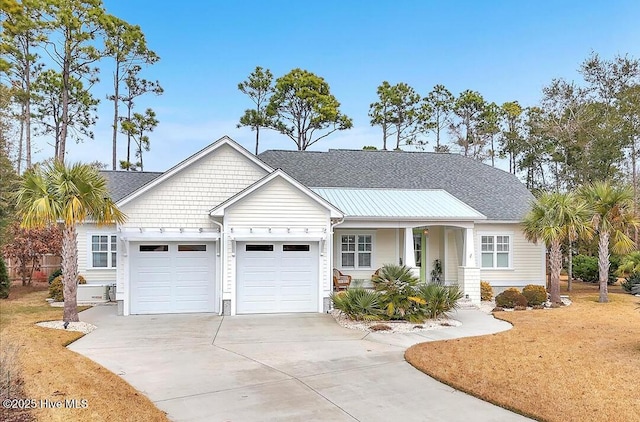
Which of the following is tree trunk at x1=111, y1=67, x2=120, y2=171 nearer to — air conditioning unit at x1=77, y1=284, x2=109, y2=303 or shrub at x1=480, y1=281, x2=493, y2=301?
air conditioning unit at x1=77, y1=284, x2=109, y2=303

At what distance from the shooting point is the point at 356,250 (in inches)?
737

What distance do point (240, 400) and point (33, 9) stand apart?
2987cm

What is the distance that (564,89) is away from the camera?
107 feet

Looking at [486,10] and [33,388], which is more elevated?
[486,10]

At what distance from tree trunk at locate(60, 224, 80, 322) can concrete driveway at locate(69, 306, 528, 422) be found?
940mm

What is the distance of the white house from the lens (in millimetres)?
14633

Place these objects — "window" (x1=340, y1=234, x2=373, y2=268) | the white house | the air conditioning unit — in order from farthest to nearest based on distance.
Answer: "window" (x1=340, y1=234, x2=373, y2=268), the air conditioning unit, the white house

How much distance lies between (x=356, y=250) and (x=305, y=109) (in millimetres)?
22080

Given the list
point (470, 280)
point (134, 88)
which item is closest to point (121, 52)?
point (134, 88)

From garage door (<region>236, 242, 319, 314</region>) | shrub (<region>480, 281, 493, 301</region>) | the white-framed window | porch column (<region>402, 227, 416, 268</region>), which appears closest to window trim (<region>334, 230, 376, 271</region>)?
porch column (<region>402, 227, 416, 268</region>)

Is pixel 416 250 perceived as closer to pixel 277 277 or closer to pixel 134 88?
pixel 277 277

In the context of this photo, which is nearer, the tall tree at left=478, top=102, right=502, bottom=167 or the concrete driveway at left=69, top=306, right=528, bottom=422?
the concrete driveway at left=69, top=306, right=528, bottom=422

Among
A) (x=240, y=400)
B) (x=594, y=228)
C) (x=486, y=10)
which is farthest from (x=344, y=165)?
(x=240, y=400)

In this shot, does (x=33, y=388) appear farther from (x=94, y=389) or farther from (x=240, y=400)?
(x=240, y=400)
